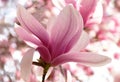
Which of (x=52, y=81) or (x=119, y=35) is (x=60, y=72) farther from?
(x=119, y=35)

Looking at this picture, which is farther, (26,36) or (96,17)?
(96,17)

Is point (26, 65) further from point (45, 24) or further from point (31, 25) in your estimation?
point (45, 24)

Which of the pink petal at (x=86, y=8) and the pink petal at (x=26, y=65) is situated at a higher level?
the pink petal at (x=86, y=8)

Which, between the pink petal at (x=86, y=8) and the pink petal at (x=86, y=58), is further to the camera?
the pink petal at (x=86, y=8)

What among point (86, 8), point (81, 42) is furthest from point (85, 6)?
point (81, 42)

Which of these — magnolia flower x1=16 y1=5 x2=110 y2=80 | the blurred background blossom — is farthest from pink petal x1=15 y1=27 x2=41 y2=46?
the blurred background blossom

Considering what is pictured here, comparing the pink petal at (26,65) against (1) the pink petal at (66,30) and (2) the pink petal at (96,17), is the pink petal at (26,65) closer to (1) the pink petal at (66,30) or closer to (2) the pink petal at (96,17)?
(1) the pink petal at (66,30)

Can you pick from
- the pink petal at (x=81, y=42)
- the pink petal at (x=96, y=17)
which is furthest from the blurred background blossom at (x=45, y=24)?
the pink petal at (x=81, y=42)

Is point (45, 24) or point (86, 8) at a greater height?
point (86, 8)
